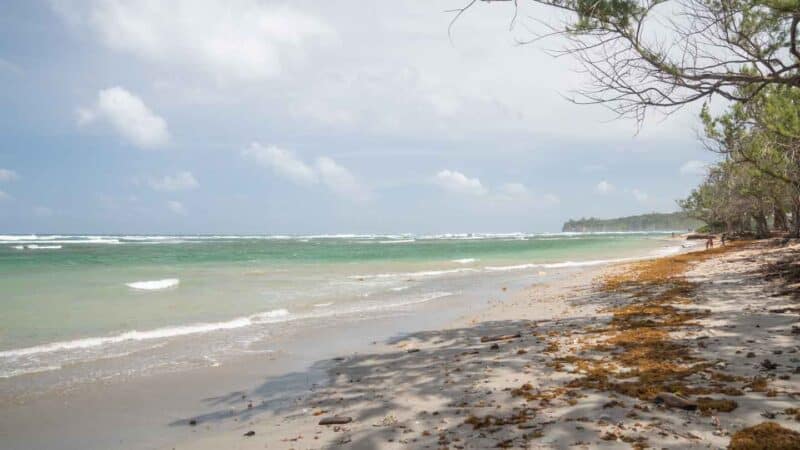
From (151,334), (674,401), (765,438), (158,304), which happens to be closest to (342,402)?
(674,401)

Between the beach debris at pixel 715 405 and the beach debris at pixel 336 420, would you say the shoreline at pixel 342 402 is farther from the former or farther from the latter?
the beach debris at pixel 715 405

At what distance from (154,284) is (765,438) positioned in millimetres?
20314

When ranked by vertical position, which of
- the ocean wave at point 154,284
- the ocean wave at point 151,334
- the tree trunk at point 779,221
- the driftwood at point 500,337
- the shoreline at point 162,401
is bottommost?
the shoreline at point 162,401

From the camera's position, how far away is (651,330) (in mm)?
7711

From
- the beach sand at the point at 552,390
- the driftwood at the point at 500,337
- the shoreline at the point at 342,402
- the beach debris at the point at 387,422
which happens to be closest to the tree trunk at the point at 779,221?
the beach sand at the point at 552,390

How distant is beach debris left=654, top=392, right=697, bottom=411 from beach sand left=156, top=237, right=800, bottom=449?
0.04 feet

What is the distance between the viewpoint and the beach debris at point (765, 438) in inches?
131

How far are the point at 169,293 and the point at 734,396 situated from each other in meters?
16.7

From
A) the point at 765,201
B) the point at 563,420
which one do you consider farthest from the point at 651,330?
the point at 765,201

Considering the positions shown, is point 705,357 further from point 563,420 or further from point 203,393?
point 203,393

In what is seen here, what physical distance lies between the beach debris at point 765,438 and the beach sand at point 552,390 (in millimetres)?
116

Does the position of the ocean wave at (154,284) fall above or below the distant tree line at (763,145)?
below

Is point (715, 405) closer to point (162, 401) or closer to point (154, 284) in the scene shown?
point (162, 401)

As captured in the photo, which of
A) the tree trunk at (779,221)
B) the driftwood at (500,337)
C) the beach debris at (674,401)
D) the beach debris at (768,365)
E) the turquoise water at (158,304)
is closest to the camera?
the beach debris at (674,401)
